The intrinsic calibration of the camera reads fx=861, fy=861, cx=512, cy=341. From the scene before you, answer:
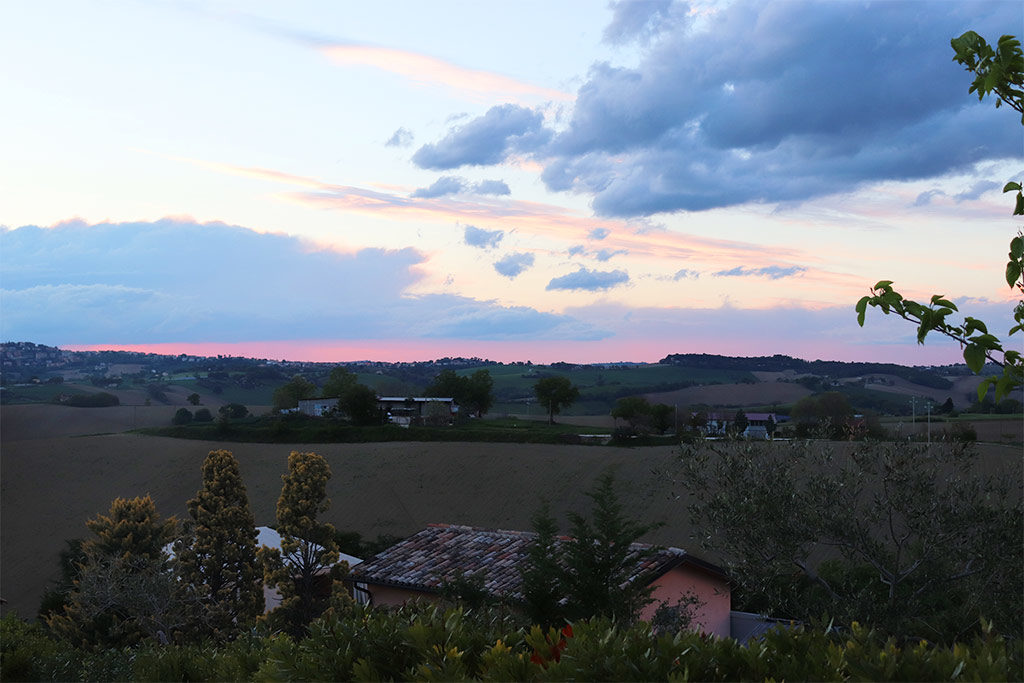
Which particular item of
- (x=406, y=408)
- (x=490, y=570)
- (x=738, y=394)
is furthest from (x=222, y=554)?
(x=738, y=394)

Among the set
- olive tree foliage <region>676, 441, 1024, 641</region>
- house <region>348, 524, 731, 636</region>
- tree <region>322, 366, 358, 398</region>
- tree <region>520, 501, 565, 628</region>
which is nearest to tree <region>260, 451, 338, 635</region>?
house <region>348, 524, 731, 636</region>

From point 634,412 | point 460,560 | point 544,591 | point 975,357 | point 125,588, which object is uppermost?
point 975,357

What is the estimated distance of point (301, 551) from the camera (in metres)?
24.7

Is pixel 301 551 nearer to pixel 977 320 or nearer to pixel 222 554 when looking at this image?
pixel 222 554

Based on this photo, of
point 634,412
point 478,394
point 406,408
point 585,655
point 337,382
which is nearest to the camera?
point 585,655

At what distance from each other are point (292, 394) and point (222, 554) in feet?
249

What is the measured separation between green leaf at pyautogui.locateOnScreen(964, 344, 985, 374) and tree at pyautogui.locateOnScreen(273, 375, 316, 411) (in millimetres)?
96363

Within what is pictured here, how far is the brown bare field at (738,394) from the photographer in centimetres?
10400

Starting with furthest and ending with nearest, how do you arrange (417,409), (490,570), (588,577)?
(417,409)
(490,570)
(588,577)

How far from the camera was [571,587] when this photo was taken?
1575 cm

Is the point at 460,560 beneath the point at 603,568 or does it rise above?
beneath

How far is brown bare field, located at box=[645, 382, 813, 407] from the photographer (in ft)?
341

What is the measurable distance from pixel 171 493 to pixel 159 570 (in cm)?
4439

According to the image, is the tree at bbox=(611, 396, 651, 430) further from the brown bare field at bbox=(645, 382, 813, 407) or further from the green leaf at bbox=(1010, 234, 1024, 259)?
the green leaf at bbox=(1010, 234, 1024, 259)
